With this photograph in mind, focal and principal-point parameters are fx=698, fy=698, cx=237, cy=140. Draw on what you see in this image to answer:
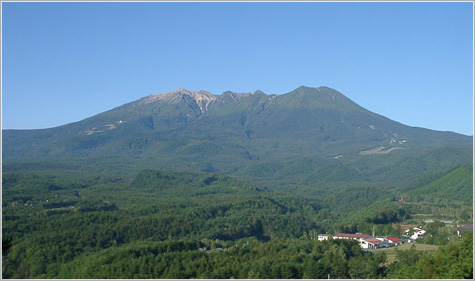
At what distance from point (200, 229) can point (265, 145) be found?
396ft

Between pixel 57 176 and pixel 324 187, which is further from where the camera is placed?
pixel 324 187

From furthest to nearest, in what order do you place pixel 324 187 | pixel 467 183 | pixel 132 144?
pixel 132 144
pixel 324 187
pixel 467 183

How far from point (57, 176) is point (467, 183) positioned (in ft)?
172

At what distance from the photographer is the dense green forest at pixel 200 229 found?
3080 centimetres

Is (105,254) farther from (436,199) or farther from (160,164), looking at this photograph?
(160,164)

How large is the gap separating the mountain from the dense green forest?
31.4 m

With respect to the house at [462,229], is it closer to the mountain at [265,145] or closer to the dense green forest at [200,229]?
the dense green forest at [200,229]

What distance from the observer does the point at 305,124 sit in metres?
189

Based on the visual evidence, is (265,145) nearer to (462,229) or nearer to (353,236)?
(462,229)

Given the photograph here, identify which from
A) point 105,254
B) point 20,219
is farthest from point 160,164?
point 105,254

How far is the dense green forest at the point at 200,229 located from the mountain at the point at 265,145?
31358 mm

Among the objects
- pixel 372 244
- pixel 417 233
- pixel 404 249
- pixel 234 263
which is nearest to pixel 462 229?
pixel 417 233

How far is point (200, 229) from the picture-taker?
50.9 m

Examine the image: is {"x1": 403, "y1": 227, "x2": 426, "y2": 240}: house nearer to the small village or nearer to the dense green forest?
the small village
